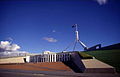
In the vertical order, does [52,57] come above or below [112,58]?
above

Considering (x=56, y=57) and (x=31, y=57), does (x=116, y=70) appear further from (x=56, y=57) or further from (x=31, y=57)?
(x=31, y=57)

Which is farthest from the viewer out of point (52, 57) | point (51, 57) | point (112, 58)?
point (51, 57)

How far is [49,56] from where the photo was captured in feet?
169

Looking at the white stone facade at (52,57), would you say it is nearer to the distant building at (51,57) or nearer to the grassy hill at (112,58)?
the distant building at (51,57)

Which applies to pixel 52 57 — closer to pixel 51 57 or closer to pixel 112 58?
pixel 51 57

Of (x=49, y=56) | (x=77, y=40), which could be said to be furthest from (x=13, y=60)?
(x=77, y=40)

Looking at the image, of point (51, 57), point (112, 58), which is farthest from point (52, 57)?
point (112, 58)

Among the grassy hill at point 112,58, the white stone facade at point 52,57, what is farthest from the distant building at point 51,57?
the grassy hill at point 112,58

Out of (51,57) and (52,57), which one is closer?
(52,57)

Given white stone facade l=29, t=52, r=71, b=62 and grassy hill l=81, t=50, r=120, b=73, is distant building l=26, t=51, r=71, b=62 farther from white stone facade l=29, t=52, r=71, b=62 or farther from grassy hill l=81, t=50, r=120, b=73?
grassy hill l=81, t=50, r=120, b=73

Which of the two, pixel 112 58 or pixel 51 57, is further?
pixel 51 57

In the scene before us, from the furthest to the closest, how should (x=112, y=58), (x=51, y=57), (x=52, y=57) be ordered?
(x=51, y=57)
(x=52, y=57)
(x=112, y=58)

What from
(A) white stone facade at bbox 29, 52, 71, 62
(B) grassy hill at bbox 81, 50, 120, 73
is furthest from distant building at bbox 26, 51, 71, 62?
(B) grassy hill at bbox 81, 50, 120, 73

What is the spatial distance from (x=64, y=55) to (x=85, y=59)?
19.5 m
